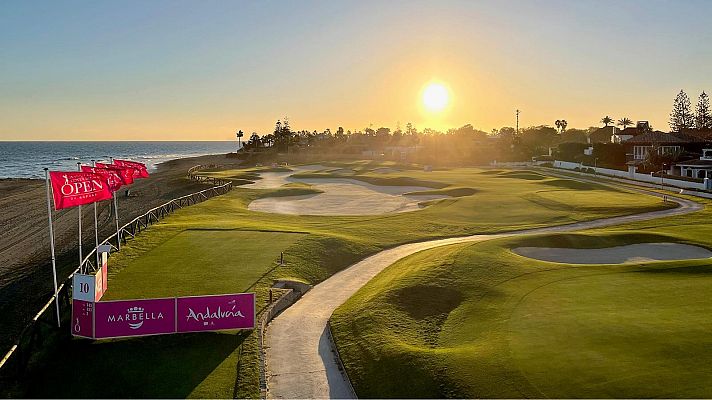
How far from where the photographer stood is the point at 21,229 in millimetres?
49906

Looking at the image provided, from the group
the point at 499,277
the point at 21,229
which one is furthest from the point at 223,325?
the point at 21,229

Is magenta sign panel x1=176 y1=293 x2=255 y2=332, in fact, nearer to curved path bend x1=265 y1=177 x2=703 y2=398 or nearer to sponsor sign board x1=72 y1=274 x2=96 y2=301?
curved path bend x1=265 y1=177 x2=703 y2=398

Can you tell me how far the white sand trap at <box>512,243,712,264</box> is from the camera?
3341 cm

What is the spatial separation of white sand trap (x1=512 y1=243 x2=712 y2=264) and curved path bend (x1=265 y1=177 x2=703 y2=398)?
866 centimetres

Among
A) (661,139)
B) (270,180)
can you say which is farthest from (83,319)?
(661,139)

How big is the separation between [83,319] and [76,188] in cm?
571

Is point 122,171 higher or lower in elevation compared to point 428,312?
higher

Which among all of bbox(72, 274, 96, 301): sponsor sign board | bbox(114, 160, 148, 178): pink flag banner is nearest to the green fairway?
bbox(72, 274, 96, 301): sponsor sign board

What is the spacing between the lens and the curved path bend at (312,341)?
1769 centimetres

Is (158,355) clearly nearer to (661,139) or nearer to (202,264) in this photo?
(202,264)

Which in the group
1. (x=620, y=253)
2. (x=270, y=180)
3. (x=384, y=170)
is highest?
(x=384, y=170)

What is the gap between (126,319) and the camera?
20812 mm

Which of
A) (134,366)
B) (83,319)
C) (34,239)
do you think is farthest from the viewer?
(34,239)

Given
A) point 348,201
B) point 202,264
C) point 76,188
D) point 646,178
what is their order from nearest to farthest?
1. point 76,188
2. point 202,264
3. point 348,201
4. point 646,178
